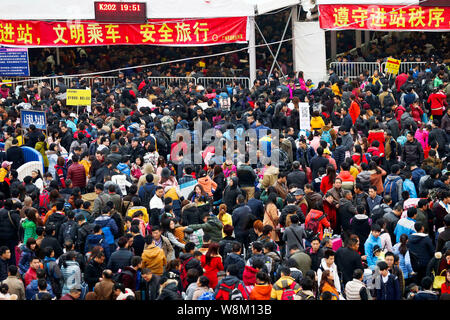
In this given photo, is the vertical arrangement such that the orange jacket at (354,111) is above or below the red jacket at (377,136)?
above

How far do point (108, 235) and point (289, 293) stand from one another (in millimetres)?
3603

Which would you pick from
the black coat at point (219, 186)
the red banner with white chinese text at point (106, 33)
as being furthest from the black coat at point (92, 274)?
the red banner with white chinese text at point (106, 33)

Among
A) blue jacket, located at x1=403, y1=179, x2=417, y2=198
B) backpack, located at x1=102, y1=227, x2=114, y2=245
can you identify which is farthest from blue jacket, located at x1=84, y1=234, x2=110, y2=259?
blue jacket, located at x1=403, y1=179, x2=417, y2=198

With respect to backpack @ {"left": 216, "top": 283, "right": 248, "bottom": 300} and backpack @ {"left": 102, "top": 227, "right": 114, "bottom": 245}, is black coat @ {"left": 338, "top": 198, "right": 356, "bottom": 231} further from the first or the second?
backpack @ {"left": 102, "top": 227, "right": 114, "bottom": 245}

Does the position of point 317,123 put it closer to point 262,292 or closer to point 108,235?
point 108,235

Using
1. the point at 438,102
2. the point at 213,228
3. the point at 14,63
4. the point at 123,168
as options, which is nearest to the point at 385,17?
the point at 438,102

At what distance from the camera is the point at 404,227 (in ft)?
43.2

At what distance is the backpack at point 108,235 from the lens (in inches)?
526

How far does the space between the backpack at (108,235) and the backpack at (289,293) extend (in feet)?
11.4

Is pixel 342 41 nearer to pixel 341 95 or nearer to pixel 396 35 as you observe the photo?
pixel 396 35

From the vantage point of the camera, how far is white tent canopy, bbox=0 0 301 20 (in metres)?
25.2

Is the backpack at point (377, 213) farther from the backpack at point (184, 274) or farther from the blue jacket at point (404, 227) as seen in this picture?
the backpack at point (184, 274)

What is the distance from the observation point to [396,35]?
3000 centimetres

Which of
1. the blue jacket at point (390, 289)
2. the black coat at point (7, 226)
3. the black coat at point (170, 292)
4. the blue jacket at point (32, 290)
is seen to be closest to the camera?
the black coat at point (170, 292)
